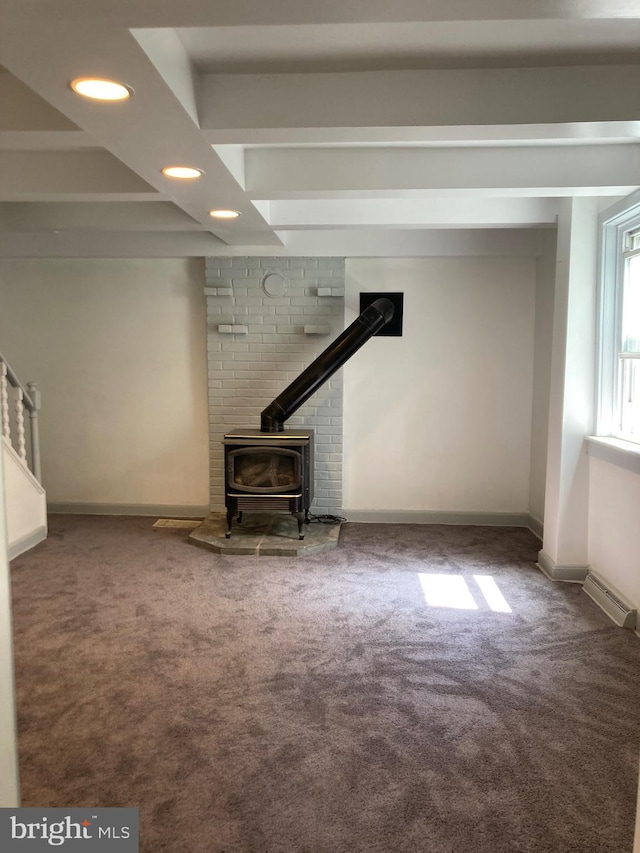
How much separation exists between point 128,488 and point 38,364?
133 cm

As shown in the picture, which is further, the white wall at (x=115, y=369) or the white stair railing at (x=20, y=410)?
the white wall at (x=115, y=369)

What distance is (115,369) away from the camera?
5.30m

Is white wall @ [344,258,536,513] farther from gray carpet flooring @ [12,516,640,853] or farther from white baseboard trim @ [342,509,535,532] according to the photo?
gray carpet flooring @ [12,516,640,853]

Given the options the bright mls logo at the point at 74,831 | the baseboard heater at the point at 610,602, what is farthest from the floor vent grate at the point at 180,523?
the bright mls logo at the point at 74,831

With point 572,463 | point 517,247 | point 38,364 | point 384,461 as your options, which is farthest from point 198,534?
point 517,247

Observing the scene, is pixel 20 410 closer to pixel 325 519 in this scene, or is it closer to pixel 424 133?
pixel 325 519

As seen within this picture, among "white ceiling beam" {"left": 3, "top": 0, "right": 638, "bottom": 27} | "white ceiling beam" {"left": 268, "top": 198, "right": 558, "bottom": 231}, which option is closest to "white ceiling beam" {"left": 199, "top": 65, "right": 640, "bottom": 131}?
"white ceiling beam" {"left": 3, "top": 0, "right": 638, "bottom": 27}

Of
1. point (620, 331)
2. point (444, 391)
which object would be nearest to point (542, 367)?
point (444, 391)

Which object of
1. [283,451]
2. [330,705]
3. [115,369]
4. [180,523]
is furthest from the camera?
[115,369]

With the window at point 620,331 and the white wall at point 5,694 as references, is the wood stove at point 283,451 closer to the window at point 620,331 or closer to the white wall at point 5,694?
the window at point 620,331

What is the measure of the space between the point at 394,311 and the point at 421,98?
2784 millimetres

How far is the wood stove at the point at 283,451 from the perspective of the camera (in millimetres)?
4402

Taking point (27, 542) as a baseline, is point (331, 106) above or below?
above

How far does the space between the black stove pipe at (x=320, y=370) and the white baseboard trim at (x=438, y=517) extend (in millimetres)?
1150
